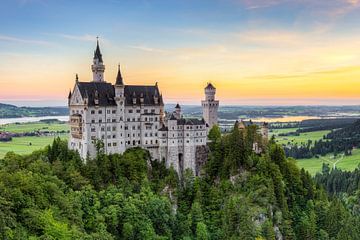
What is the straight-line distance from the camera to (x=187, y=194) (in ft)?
332

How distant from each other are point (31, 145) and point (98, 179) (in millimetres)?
114876

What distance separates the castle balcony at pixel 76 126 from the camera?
98625 mm

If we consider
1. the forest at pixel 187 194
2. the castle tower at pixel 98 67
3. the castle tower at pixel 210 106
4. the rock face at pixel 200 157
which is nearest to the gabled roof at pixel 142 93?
the castle tower at pixel 98 67

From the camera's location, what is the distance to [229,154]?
103 m

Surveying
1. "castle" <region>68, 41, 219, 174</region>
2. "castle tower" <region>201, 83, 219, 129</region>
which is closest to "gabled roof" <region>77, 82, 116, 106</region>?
"castle" <region>68, 41, 219, 174</region>

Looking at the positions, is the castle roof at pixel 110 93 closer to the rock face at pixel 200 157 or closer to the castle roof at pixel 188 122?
the castle roof at pixel 188 122

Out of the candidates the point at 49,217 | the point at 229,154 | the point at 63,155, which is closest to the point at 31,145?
the point at 63,155

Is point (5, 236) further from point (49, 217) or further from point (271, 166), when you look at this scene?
point (271, 166)

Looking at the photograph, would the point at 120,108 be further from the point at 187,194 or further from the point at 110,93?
the point at 187,194

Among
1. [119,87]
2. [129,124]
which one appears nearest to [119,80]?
[119,87]

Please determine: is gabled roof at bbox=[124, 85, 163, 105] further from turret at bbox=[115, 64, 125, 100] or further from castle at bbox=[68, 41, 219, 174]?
turret at bbox=[115, 64, 125, 100]

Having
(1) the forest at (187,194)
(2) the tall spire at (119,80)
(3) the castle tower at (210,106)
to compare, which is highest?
(2) the tall spire at (119,80)

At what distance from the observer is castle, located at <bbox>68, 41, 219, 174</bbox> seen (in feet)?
323

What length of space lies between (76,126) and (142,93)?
18.4 metres
